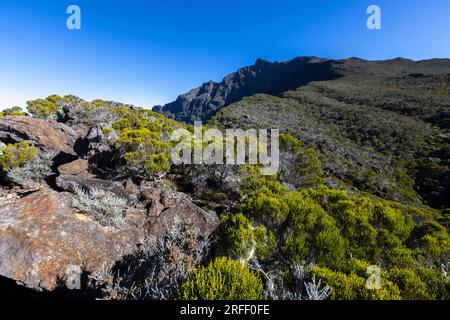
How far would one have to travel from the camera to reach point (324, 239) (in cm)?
436

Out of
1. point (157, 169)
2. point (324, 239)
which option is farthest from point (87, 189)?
point (324, 239)

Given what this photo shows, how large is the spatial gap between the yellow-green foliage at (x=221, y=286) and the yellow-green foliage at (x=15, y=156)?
7.92 meters

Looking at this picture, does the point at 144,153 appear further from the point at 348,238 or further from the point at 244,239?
the point at 348,238

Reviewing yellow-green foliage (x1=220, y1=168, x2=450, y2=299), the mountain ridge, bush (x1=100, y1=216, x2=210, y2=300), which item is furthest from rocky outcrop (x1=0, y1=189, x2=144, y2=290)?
the mountain ridge

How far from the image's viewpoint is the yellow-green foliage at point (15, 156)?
7473 millimetres

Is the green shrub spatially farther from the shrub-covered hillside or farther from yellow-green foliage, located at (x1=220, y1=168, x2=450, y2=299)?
the shrub-covered hillside

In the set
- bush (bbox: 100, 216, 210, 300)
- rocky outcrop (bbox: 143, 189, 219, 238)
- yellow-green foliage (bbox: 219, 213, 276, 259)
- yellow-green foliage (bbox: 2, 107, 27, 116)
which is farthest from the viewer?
yellow-green foliage (bbox: 2, 107, 27, 116)

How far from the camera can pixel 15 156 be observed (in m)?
7.74

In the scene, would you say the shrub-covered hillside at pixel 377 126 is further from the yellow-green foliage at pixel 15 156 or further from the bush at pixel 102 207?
the yellow-green foliage at pixel 15 156

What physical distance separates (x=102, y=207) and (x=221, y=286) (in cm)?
352

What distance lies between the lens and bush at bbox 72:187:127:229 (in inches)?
193

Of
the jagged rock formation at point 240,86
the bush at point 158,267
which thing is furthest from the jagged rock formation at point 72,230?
the jagged rock formation at point 240,86

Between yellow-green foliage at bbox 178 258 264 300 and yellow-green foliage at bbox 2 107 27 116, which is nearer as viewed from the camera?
yellow-green foliage at bbox 178 258 264 300

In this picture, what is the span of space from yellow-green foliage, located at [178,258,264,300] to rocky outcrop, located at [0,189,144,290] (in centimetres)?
201
